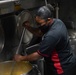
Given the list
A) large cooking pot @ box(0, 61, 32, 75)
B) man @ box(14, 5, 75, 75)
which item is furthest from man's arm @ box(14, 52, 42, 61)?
large cooking pot @ box(0, 61, 32, 75)

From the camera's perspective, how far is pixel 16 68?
1.82 meters

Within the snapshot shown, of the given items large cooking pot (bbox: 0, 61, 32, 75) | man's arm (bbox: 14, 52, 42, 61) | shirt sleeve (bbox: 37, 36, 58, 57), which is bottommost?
large cooking pot (bbox: 0, 61, 32, 75)

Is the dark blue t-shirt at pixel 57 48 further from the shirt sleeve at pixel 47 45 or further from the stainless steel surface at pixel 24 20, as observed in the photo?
the stainless steel surface at pixel 24 20

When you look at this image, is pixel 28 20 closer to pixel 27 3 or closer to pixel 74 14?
pixel 27 3

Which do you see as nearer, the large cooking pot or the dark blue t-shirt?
Answer: the dark blue t-shirt

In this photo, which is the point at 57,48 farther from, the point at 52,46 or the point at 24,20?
the point at 24,20

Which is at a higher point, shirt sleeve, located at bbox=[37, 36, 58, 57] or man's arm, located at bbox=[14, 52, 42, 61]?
shirt sleeve, located at bbox=[37, 36, 58, 57]

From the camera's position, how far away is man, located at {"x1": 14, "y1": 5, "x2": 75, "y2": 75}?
162cm

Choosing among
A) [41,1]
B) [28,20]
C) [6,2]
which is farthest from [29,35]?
[6,2]

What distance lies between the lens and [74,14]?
302 cm

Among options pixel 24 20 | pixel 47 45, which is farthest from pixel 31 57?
pixel 24 20

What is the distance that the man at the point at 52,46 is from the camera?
5.31ft

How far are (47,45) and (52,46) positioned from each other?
0.04 metres

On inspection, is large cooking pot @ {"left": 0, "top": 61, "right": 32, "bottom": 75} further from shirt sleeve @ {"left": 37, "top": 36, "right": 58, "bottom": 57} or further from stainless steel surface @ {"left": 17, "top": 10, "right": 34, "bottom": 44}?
stainless steel surface @ {"left": 17, "top": 10, "right": 34, "bottom": 44}
